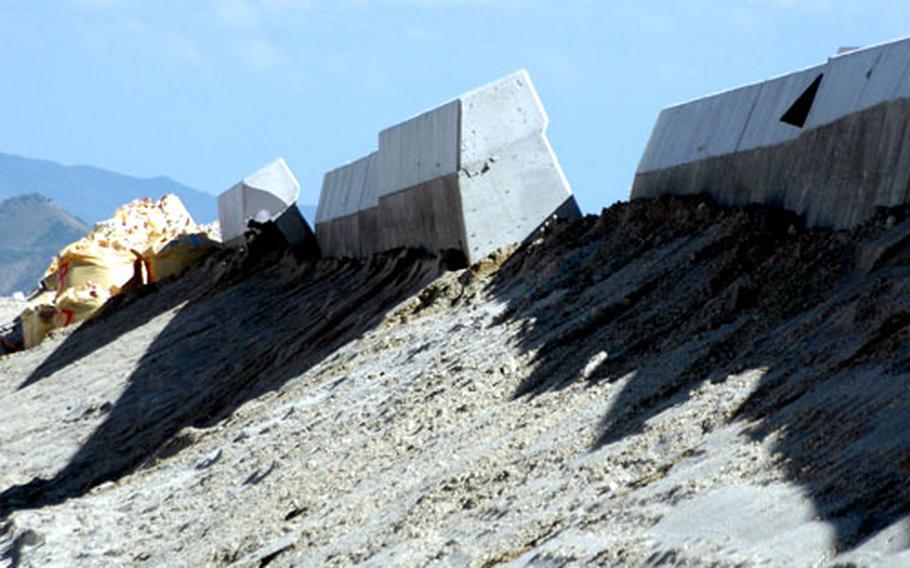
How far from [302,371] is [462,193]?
6.16 ft

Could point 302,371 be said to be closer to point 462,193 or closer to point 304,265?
point 462,193

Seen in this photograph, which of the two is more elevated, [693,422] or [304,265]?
[304,265]

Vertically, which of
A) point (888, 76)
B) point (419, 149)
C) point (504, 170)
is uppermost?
point (419, 149)

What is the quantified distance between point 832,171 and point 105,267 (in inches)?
696

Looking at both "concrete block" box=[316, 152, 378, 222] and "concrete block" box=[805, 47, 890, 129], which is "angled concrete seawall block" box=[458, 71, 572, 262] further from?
"concrete block" box=[805, 47, 890, 129]

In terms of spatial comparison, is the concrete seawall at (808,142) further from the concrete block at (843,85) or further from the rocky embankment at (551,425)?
the rocky embankment at (551,425)

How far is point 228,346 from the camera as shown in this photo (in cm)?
1958

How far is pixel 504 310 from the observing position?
12.9 m

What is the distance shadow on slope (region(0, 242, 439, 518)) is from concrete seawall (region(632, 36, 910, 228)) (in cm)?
351

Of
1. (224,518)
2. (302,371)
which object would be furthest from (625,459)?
(302,371)

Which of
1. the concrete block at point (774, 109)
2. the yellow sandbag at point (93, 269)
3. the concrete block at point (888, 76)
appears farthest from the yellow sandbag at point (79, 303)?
the concrete block at point (888, 76)

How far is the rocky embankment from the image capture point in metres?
6.60

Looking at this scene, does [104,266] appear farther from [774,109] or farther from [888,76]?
[888,76]

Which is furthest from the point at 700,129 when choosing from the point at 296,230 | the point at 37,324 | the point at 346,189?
the point at 37,324
